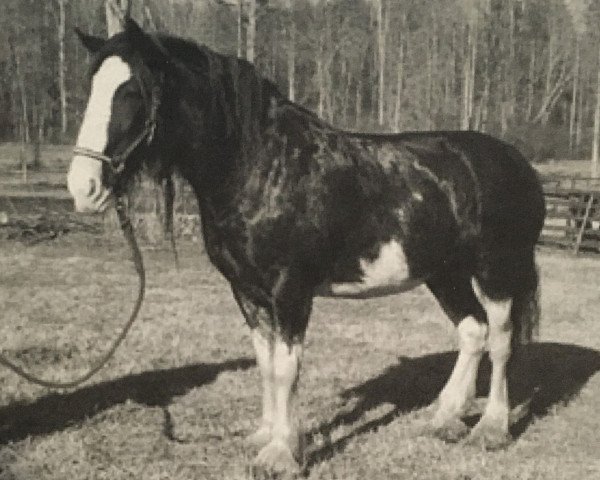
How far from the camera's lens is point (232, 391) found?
6.37m

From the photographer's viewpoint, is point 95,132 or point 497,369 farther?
point 497,369

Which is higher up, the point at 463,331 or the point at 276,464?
the point at 463,331

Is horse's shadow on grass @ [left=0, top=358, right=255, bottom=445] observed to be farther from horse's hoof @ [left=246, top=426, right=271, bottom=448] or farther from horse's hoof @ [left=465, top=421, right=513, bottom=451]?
horse's hoof @ [left=465, top=421, right=513, bottom=451]

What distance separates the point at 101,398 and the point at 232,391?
1010mm

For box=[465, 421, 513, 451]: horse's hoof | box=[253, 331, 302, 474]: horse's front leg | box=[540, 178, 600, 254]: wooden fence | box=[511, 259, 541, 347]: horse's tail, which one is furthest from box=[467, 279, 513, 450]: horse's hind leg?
box=[540, 178, 600, 254]: wooden fence

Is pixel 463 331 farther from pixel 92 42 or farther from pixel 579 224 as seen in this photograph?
pixel 579 224

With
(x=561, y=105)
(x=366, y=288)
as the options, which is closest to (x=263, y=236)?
(x=366, y=288)

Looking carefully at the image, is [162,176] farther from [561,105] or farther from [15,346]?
[561,105]

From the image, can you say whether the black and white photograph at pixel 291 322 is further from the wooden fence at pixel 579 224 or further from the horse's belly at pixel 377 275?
the wooden fence at pixel 579 224

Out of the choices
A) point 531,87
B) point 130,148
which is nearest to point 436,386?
point 130,148

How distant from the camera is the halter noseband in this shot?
13.2 feet

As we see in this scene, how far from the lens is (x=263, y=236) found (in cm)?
458

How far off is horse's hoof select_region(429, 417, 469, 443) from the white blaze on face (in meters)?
2.89

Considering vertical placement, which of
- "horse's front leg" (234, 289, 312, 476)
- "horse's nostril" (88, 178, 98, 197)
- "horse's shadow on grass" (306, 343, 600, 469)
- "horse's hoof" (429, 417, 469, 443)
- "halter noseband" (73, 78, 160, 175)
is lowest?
"horse's shadow on grass" (306, 343, 600, 469)
